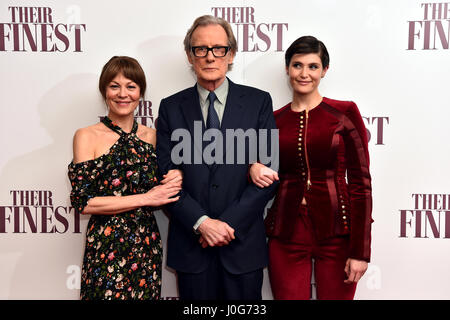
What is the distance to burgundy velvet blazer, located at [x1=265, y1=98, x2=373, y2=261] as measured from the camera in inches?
64.9

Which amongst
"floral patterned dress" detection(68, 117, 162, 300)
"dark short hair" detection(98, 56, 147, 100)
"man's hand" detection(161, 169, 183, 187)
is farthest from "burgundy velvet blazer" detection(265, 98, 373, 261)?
"dark short hair" detection(98, 56, 147, 100)

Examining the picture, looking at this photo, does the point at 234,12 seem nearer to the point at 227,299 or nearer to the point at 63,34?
the point at 63,34

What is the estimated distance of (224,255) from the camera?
156 centimetres

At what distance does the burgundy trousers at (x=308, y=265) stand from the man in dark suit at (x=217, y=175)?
0.54ft

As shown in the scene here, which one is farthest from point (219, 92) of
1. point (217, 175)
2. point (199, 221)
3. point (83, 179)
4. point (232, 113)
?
point (83, 179)

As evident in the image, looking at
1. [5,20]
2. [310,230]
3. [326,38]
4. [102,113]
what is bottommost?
[310,230]

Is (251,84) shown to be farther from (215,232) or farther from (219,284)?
(219,284)

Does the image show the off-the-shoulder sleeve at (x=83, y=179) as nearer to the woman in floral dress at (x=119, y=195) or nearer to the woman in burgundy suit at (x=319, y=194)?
the woman in floral dress at (x=119, y=195)

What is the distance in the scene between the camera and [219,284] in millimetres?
1618

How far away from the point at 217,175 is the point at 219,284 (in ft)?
1.71

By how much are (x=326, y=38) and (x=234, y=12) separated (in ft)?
1.80

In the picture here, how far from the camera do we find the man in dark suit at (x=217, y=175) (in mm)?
1513

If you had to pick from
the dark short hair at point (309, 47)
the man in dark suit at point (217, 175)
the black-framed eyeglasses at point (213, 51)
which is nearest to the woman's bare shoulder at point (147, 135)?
the man in dark suit at point (217, 175)
